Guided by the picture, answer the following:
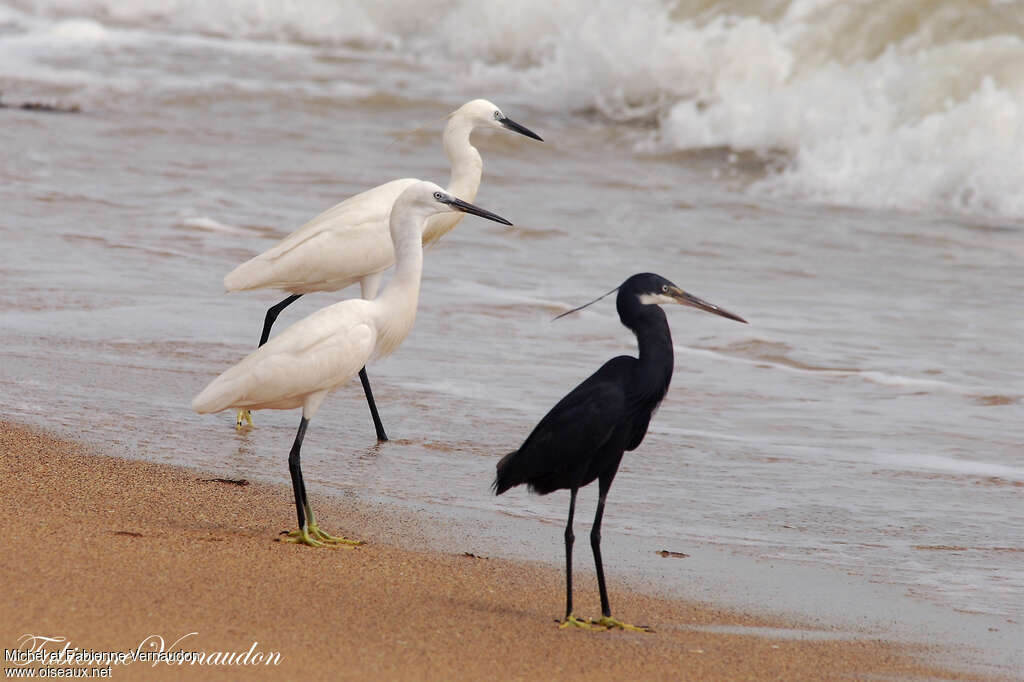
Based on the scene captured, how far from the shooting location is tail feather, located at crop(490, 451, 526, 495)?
→ 3.87 meters

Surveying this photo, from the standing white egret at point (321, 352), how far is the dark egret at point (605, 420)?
86 centimetres

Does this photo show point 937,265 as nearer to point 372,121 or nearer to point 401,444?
point 401,444

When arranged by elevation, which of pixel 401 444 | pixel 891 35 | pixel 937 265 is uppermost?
pixel 891 35

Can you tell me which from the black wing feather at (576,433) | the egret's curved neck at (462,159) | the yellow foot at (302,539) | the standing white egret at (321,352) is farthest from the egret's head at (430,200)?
the egret's curved neck at (462,159)

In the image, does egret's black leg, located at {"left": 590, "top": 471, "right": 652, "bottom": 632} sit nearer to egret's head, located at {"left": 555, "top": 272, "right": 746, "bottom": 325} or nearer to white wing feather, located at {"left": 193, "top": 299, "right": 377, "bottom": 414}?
egret's head, located at {"left": 555, "top": 272, "right": 746, "bottom": 325}

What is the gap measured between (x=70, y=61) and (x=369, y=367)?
1423 centimetres

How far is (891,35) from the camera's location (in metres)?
15.1

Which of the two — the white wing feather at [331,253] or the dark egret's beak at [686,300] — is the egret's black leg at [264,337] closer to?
the white wing feather at [331,253]

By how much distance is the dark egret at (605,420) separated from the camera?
3725 mm

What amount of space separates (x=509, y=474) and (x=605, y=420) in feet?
1.22

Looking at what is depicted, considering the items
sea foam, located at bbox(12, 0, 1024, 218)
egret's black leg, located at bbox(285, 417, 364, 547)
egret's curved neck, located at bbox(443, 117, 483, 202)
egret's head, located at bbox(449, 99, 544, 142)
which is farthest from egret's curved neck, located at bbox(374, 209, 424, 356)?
sea foam, located at bbox(12, 0, 1024, 218)

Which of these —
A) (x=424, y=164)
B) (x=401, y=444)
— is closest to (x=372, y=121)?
(x=424, y=164)

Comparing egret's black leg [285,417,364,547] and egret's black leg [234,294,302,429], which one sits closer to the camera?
egret's black leg [285,417,364,547]

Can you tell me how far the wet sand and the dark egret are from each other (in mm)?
A: 256
